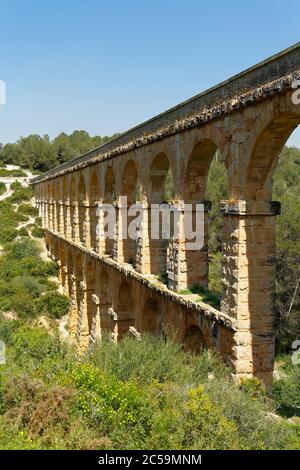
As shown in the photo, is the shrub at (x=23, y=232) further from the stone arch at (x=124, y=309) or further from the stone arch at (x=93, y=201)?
the stone arch at (x=124, y=309)

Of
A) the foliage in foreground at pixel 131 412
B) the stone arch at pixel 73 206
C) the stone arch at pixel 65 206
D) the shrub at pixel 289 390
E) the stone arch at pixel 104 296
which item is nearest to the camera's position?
the foliage in foreground at pixel 131 412

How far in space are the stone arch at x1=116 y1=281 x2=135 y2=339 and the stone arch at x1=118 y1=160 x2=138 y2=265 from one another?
900mm

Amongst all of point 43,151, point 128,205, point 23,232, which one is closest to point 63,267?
point 23,232

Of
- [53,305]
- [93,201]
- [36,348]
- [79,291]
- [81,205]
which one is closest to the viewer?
[36,348]

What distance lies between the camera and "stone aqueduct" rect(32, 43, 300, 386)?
7.61 metres

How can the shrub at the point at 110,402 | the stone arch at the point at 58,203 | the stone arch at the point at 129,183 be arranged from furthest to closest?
the stone arch at the point at 58,203 < the stone arch at the point at 129,183 < the shrub at the point at 110,402

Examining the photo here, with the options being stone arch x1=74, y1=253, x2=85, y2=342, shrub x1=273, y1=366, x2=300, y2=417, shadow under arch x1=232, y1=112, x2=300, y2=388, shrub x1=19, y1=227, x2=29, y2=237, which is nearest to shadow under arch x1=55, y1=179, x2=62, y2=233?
stone arch x1=74, y1=253, x2=85, y2=342

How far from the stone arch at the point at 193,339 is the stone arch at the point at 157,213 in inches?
105

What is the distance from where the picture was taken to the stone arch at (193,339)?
9.70m

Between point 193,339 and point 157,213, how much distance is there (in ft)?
12.3

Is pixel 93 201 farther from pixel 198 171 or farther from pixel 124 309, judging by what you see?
→ pixel 198 171

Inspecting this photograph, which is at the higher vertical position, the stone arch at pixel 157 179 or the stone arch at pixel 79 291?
the stone arch at pixel 157 179

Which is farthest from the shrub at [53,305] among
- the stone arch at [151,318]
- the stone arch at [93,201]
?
the stone arch at [151,318]

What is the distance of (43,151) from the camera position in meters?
61.5
